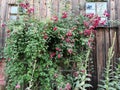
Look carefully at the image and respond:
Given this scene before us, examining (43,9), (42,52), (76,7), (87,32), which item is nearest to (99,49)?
(87,32)

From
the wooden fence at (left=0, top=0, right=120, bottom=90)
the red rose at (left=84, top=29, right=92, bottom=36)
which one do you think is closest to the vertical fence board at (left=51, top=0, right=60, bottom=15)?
the wooden fence at (left=0, top=0, right=120, bottom=90)

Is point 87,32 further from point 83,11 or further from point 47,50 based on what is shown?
point 83,11

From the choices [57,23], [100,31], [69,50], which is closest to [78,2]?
[100,31]

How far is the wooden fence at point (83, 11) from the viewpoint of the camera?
4.01 meters

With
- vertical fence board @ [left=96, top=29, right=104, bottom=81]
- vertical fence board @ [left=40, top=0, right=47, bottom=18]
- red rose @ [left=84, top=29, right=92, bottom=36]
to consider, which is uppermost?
vertical fence board @ [left=40, top=0, right=47, bottom=18]

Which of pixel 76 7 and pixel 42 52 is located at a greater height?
pixel 76 7

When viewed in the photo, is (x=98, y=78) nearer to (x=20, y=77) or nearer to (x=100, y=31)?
(x=100, y=31)

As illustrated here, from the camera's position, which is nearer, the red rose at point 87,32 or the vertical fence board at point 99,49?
the red rose at point 87,32

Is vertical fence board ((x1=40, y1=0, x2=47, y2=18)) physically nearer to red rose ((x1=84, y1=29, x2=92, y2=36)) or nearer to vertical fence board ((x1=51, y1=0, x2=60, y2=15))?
vertical fence board ((x1=51, y1=0, x2=60, y2=15))

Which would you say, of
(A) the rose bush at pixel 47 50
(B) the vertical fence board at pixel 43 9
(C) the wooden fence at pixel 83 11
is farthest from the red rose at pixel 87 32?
(B) the vertical fence board at pixel 43 9

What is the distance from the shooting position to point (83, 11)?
4.22 m

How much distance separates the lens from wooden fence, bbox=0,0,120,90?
4.01 meters

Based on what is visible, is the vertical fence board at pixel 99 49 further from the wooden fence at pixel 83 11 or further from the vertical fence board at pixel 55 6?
the vertical fence board at pixel 55 6

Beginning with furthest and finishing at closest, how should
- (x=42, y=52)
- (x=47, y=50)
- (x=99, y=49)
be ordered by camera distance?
(x=99, y=49) → (x=47, y=50) → (x=42, y=52)
